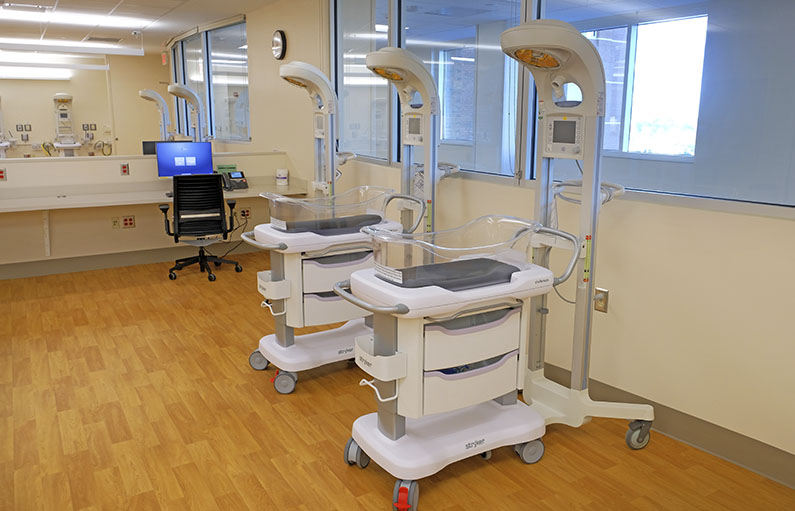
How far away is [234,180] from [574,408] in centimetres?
466

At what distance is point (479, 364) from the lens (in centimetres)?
263

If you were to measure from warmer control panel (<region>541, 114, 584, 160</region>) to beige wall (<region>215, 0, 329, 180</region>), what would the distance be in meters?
3.55

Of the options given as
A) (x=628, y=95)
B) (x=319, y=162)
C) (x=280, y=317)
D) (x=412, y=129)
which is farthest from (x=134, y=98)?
(x=628, y=95)

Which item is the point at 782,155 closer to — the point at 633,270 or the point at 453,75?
the point at 633,270

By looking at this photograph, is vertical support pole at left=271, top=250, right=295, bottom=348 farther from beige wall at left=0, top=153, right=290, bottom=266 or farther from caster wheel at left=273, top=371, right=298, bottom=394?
beige wall at left=0, top=153, right=290, bottom=266

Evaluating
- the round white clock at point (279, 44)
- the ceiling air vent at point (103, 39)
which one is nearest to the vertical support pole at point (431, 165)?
the round white clock at point (279, 44)

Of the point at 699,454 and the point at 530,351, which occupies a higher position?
the point at 530,351

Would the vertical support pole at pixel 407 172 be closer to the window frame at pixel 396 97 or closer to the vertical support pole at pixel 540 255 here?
the window frame at pixel 396 97

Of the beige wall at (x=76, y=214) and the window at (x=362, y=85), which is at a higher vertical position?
the window at (x=362, y=85)

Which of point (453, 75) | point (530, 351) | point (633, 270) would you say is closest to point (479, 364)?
point (530, 351)

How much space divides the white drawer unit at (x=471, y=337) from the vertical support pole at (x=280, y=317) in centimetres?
132

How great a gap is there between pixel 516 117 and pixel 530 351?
1478 millimetres

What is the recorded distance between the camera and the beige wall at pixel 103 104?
39.4 feet

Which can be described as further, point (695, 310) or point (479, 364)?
point (695, 310)
